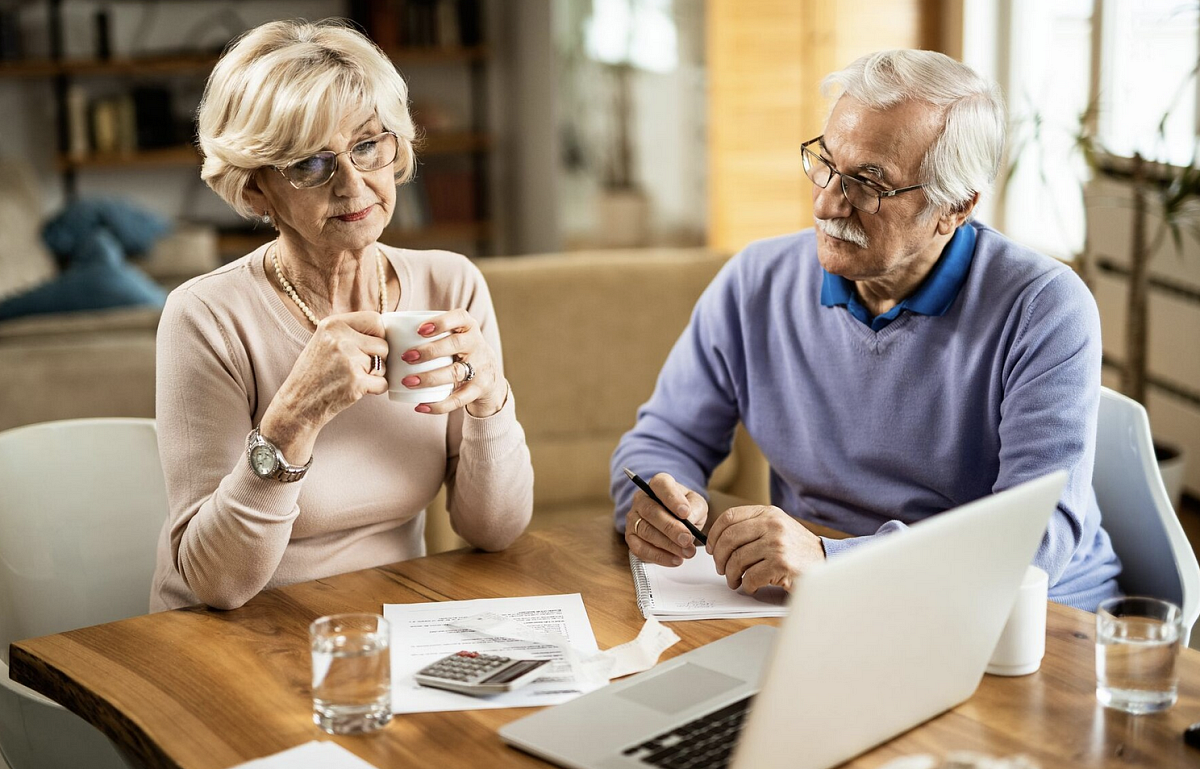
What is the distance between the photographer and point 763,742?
2.74ft

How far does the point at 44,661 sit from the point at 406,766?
0.46m

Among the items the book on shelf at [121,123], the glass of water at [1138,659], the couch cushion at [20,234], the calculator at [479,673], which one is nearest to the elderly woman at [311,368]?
the calculator at [479,673]

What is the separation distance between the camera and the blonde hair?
1.41 metres

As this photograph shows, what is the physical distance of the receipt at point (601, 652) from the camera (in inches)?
43.6

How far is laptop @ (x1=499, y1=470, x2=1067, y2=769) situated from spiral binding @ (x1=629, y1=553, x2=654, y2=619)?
0.14 meters

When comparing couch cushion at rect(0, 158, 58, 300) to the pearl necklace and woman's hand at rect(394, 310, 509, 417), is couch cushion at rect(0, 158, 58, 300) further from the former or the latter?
woman's hand at rect(394, 310, 509, 417)

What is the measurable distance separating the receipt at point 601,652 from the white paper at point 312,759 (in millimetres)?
228

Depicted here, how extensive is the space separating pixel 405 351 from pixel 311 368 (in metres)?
0.10

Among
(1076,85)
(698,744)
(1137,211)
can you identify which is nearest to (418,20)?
(1076,85)

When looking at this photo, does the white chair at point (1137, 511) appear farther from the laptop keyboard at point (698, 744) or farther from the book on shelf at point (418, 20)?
the book on shelf at point (418, 20)

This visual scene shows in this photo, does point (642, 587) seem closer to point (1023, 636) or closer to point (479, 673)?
point (479, 673)

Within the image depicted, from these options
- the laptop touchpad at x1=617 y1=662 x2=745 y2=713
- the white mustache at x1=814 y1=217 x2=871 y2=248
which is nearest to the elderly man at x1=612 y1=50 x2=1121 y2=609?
the white mustache at x1=814 y1=217 x2=871 y2=248

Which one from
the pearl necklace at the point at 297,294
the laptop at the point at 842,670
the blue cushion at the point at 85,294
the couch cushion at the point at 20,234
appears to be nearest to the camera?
the laptop at the point at 842,670

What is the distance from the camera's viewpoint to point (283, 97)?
4.62 feet
